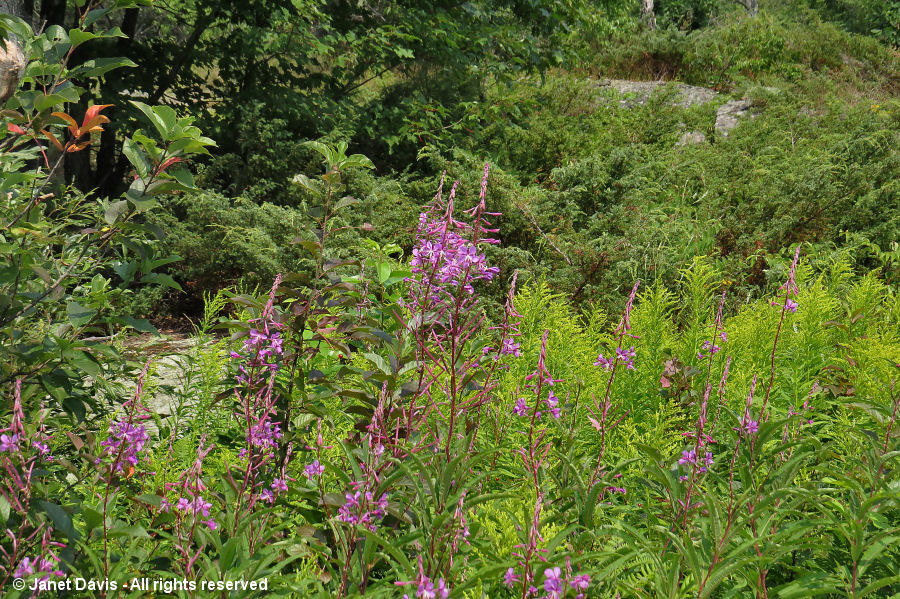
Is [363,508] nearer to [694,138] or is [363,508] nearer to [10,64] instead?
[10,64]

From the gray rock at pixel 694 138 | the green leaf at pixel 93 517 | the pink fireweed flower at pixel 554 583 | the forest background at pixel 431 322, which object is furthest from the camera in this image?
the gray rock at pixel 694 138

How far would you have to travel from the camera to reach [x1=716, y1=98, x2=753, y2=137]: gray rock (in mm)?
10234

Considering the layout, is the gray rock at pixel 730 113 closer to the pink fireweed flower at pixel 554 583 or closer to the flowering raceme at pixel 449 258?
the flowering raceme at pixel 449 258

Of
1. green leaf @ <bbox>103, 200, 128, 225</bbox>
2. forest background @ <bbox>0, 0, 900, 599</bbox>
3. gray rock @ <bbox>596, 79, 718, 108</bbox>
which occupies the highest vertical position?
green leaf @ <bbox>103, 200, 128, 225</bbox>

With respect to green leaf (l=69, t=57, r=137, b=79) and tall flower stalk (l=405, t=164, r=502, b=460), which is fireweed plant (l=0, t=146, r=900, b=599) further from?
green leaf (l=69, t=57, r=137, b=79)

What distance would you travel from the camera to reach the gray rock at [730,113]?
10234 millimetres

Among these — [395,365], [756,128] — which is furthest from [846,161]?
[395,365]

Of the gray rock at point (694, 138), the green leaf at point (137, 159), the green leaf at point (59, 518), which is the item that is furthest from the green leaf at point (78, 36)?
the gray rock at point (694, 138)

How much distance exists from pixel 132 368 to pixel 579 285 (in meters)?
3.13

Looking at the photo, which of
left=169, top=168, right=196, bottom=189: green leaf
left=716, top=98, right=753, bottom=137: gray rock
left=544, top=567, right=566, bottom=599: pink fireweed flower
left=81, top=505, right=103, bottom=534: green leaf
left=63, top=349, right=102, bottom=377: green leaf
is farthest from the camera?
left=716, top=98, right=753, bottom=137: gray rock

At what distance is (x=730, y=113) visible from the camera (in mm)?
10594

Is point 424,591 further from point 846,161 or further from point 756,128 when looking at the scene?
point 756,128

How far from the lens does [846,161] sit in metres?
5.85

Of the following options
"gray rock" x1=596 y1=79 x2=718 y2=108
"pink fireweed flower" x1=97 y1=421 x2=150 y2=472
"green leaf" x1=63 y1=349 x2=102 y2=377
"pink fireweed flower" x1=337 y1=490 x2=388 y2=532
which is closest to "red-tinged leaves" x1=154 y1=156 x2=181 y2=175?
"green leaf" x1=63 y1=349 x2=102 y2=377
